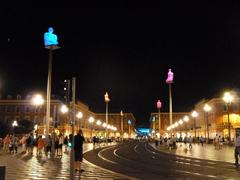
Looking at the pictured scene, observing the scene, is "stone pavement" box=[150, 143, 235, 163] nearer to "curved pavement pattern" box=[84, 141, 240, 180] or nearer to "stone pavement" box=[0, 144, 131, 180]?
"curved pavement pattern" box=[84, 141, 240, 180]

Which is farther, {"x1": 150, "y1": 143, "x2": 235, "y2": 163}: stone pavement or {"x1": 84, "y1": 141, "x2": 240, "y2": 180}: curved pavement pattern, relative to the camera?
{"x1": 150, "y1": 143, "x2": 235, "y2": 163}: stone pavement

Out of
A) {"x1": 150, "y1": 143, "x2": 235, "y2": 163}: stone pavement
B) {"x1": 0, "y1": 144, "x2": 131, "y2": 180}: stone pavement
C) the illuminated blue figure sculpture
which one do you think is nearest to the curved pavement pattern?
{"x1": 0, "y1": 144, "x2": 131, "y2": 180}: stone pavement

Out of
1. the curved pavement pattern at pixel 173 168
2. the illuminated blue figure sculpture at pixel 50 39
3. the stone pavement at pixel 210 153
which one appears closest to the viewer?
the curved pavement pattern at pixel 173 168

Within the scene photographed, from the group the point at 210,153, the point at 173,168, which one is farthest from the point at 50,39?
the point at 173,168

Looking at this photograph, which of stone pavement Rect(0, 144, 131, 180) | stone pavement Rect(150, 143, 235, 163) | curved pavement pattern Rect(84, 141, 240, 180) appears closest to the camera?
stone pavement Rect(0, 144, 131, 180)

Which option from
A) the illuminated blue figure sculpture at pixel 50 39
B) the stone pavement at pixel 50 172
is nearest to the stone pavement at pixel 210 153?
the stone pavement at pixel 50 172

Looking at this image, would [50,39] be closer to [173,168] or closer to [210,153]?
[210,153]

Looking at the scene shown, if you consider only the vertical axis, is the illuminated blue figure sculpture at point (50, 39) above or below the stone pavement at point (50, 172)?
above

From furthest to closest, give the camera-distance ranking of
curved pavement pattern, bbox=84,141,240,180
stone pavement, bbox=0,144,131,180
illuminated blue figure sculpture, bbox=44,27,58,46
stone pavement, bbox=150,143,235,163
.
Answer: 1. illuminated blue figure sculpture, bbox=44,27,58,46
2. stone pavement, bbox=150,143,235,163
3. curved pavement pattern, bbox=84,141,240,180
4. stone pavement, bbox=0,144,131,180

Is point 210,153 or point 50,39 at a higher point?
point 50,39

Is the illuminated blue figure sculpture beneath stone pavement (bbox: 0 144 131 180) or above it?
above

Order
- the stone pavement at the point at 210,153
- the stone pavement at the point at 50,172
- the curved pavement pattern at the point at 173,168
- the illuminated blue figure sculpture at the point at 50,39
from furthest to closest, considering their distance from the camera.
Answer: the illuminated blue figure sculpture at the point at 50,39, the stone pavement at the point at 210,153, the curved pavement pattern at the point at 173,168, the stone pavement at the point at 50,172

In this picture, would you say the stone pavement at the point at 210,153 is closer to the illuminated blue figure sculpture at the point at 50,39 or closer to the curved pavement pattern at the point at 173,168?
the curved pavement pattern at the point at 173,168

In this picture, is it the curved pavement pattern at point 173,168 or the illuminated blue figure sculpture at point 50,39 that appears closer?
the curved pavement pattern at point 173,168
